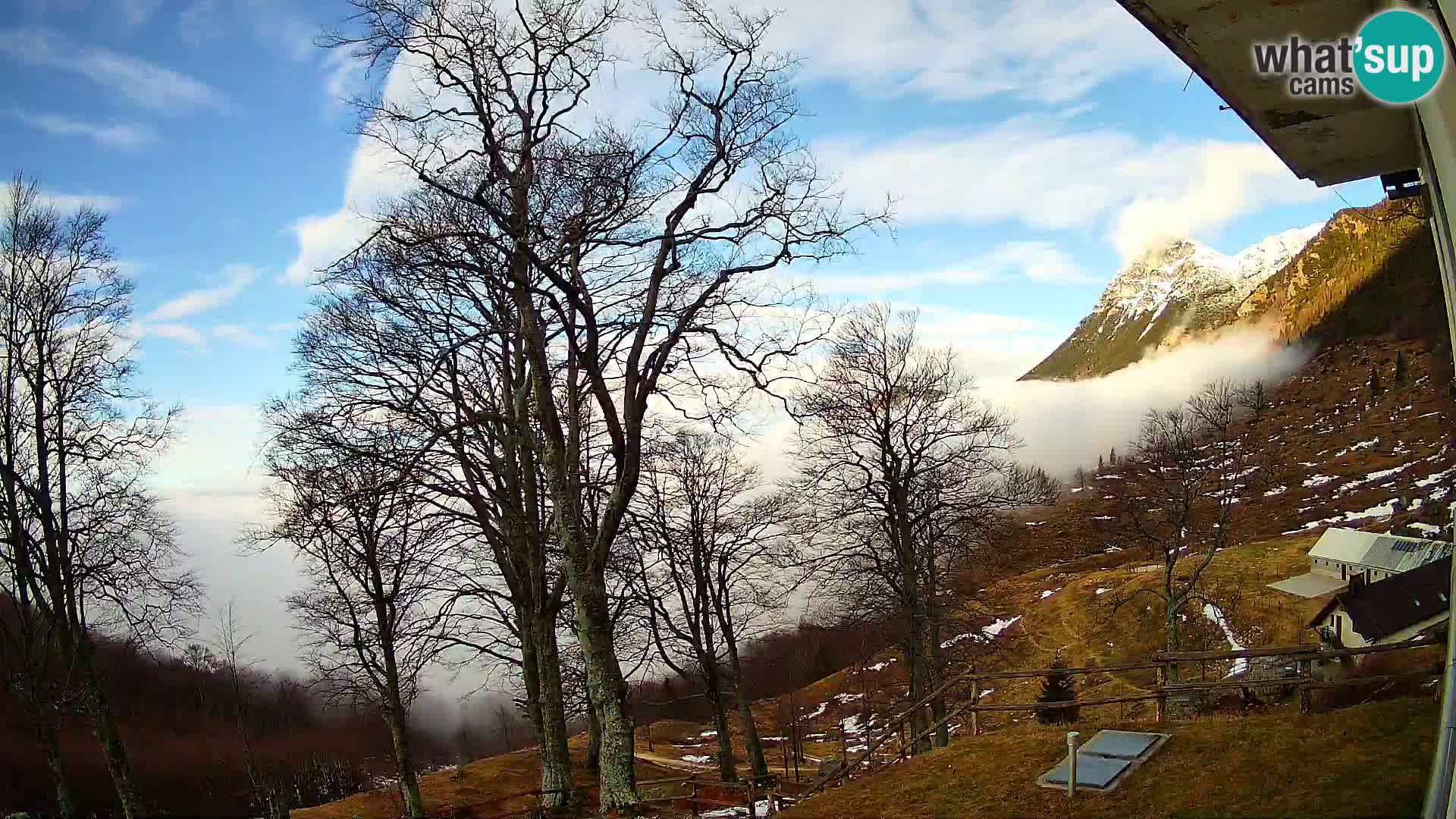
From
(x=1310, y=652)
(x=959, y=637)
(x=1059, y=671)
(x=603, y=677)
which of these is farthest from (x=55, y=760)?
(x=959, y=637)

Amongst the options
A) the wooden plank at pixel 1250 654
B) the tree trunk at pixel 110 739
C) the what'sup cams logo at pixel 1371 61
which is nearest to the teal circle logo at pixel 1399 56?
the what'sup cams logo at pixel 1371 61

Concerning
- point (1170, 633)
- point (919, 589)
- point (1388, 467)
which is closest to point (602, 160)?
point (919, 589)

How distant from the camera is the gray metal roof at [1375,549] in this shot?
1563 inches

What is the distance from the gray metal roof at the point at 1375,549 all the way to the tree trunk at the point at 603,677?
42.2 m

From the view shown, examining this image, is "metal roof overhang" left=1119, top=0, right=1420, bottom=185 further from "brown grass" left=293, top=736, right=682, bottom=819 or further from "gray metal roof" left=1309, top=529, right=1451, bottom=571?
"gray metal roof" left=1309, top=529, right=1451, bottom=571

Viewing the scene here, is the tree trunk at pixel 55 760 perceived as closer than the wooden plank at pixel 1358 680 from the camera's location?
No

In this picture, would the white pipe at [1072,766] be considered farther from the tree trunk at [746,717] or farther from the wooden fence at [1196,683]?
the tree trunk at [746,717]

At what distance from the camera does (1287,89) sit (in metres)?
5.46

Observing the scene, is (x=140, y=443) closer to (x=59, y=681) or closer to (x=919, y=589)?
→ (x=59, y=681)

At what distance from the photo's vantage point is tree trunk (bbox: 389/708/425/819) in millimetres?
16406

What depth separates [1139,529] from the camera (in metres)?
25.4

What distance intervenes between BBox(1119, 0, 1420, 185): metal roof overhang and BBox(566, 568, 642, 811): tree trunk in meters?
7.85

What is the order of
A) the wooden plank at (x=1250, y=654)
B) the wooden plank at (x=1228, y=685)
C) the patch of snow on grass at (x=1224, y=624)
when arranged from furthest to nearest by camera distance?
the patch of snow on grass at (x=1224, y=624)
the wooden plank at (x=1250, y=654)
the wooden plank at (x=1228, y=685)

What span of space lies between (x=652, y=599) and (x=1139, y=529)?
1527cm
